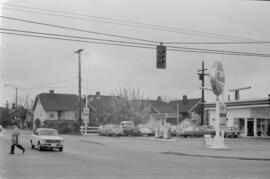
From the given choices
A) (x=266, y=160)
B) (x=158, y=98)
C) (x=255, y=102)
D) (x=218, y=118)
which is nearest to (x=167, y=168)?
(x=266, y=160)

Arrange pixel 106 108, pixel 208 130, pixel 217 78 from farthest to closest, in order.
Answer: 1. pixel 106 108
2. pixel 208 130
3. pixel 217 78

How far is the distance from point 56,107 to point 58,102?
2901 millimetres

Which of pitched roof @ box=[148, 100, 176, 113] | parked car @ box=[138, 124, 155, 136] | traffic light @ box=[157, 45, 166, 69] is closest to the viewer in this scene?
traffic light @ box=[157, 45, 166, 69]

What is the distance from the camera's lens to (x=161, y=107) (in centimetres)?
10650

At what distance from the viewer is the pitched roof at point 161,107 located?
101944 mm

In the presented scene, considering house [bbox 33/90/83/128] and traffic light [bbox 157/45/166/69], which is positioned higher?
traffic light [bbox 157/45/166/69]

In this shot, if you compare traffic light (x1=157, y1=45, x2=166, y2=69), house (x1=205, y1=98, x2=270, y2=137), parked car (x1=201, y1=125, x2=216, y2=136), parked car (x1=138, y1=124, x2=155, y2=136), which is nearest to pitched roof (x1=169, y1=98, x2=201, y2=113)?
house (x1=205, y1=98, x2=270, y2=137)

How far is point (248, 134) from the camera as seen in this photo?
65625 millimetres

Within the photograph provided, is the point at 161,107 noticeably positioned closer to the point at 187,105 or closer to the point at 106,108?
the point at 187,105

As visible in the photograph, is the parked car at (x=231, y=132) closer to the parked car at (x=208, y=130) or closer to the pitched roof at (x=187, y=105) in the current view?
the parked car at (x=208, y=130)

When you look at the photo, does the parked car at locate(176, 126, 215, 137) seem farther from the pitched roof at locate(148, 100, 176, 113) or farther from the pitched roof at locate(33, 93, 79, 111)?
the pitched roof at locate(33, 93, 79, 111)

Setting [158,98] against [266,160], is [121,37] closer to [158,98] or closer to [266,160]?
[266,160]

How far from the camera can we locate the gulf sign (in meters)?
37.9

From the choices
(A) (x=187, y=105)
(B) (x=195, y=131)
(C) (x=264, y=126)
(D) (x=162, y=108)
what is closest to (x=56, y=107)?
(D) (x=162, y=108)
